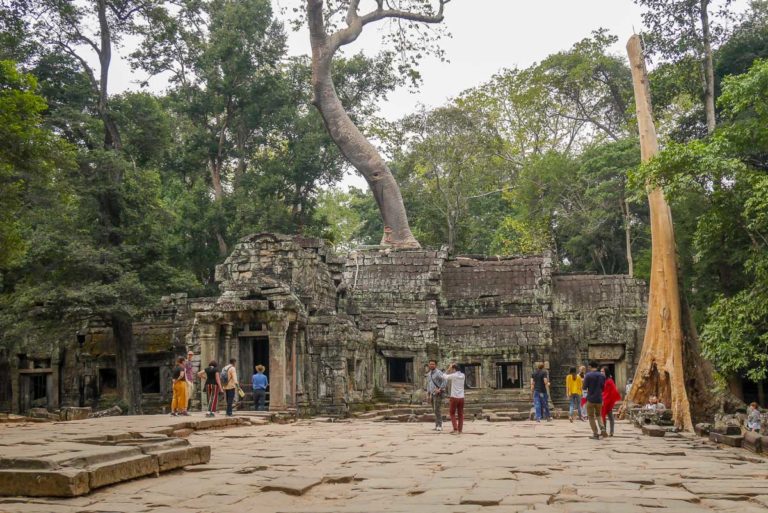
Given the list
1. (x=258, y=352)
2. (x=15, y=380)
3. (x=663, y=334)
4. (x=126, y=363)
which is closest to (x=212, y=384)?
(x=258, y=352)

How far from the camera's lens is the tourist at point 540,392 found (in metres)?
17.8

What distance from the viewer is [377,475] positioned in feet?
28.1

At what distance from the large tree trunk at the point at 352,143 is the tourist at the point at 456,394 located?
54.0 feet

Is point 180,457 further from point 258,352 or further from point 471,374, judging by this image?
point 471,374

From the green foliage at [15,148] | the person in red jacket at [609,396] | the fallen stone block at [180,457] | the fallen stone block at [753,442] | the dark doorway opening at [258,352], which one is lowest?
the fallen stone block at [753,442]

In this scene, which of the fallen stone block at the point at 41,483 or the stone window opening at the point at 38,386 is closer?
the fallen stone block at the point at 41,483

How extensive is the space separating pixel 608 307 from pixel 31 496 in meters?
20.2

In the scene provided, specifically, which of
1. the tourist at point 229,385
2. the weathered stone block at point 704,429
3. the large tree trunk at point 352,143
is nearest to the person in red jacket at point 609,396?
the weathered stone block at point 704,429

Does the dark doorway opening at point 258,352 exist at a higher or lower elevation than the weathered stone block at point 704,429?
higher

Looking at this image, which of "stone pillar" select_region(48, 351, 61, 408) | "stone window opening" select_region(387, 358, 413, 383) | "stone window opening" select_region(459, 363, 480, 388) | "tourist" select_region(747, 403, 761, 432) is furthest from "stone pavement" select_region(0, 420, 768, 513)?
"stone pillar" select_region(48, 351, 61, 408)

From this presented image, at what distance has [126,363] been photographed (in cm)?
2448

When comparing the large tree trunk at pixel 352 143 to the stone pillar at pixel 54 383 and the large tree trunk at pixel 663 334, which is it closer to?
the stone pillar at pixel 54 383

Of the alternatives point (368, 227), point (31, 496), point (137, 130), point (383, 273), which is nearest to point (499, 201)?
point (368, 227)

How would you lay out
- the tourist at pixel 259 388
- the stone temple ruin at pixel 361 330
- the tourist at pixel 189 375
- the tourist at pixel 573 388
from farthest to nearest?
1. the stone temple ruin at pixel 361 330
2. the tourist at pixel 573 388
3. the tourist at pixel 259 388
4. the tourist at pixel 189 375
